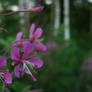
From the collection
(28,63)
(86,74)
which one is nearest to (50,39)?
(86,74)

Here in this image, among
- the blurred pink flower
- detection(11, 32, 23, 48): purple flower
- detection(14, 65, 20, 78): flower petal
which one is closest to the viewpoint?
detection(14, 65, 20, 78): flower petal

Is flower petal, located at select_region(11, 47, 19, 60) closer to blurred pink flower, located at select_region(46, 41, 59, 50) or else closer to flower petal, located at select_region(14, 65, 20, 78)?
flower petal, located at select_region(14, 65, 20, 78)

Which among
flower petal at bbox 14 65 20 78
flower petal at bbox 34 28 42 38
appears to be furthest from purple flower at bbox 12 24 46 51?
flower petal at bbox 14 65 20 78

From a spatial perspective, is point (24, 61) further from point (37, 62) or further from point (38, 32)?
point (38, 32)

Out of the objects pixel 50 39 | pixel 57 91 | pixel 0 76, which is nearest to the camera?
pixel 0 76

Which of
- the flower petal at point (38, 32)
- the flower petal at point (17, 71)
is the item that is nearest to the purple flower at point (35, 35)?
the flower petal at point (38, 32)

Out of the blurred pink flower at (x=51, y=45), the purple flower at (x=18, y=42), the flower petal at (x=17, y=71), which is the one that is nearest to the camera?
the flower petal at (x=17, y=71)

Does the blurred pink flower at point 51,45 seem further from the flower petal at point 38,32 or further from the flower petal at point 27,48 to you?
the flower petal at point 27,48

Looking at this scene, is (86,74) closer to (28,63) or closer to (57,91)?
(57,91)

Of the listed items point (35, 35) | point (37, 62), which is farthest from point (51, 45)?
point (37, 62)

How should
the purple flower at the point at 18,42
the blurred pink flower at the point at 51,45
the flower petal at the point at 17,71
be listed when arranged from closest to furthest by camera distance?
the flower petal at the point at 17,71, the purple flower at the point at 18,42, the blurred pink flower at the point at 51,45

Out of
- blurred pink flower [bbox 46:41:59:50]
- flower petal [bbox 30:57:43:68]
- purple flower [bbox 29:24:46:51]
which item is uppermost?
purple flower [bbox 29:24:46:51]
